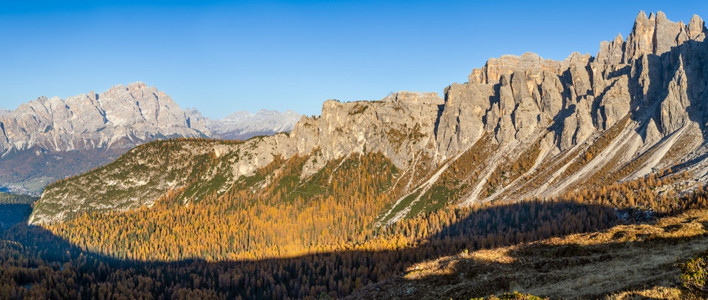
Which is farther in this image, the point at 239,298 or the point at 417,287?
the point at 239,298

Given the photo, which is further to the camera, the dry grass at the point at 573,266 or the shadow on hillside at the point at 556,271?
the dry grass at the point at 573,266

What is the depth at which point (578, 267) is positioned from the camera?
5106 centimetres

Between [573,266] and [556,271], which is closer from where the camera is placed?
[556,271]

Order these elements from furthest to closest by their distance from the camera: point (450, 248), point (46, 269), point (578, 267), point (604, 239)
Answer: point (46, 269) < point (450, 248) < point (604, 239) < point (578, 267)

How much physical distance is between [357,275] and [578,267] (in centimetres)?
13786

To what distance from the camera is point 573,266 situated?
52031 millimetres

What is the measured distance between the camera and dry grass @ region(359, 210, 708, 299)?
42156mm

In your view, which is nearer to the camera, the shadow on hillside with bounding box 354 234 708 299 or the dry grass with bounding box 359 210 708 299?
the shadow on hillside with bounding box 354 234 708 299

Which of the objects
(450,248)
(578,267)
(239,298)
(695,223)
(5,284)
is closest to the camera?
(578,267)

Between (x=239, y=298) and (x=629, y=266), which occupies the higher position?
(x=629, y=266)

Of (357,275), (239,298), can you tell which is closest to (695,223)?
(357,275)

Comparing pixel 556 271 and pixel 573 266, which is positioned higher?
pixel 573 266

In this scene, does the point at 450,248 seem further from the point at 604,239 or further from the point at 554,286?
the point at 554,286

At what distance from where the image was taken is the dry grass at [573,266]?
42156 millimetres
